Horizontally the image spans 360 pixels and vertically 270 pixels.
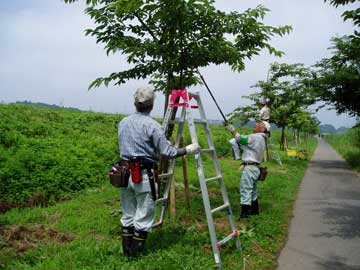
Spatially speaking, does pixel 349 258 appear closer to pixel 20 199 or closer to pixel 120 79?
pixel 120 79

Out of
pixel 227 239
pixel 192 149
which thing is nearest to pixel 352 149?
pixel 227 239

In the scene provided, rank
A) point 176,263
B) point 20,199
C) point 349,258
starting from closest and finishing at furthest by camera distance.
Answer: point 176,263
point 349,258
point 20,199

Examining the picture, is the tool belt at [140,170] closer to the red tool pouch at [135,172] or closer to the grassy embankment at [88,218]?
the red tool pouch at [135,172]

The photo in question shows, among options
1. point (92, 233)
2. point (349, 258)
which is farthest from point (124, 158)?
point (349, 258)

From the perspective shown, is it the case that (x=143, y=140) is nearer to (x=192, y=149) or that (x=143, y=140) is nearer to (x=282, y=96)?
(x=192, y=149)

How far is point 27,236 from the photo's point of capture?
17.7 feet

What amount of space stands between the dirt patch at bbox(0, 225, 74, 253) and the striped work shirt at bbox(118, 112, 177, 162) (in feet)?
6.05

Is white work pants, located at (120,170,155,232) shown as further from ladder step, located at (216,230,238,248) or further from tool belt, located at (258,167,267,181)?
tool belt, located at (258,167,267,181)

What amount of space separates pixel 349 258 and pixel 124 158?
3499mm

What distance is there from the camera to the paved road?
16.6 ft

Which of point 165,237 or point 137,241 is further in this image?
point 165,237

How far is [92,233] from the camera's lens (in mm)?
5777

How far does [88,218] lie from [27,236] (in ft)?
4.26

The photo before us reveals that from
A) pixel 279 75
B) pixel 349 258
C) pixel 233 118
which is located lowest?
pixel 349 258
